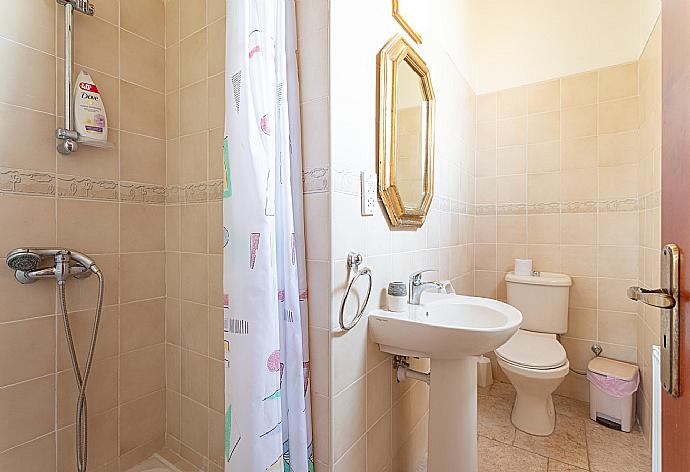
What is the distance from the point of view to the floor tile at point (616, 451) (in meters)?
1.74

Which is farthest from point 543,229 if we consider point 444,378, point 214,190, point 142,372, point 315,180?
point 142,372

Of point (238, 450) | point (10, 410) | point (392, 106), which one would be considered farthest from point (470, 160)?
point (10, 410)

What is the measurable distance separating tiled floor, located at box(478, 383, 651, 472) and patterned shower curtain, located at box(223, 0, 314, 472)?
1219mm

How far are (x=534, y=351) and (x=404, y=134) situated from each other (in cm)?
145

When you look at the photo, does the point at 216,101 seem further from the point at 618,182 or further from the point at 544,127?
the point at 618,182

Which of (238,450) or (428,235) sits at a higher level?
(428,235)

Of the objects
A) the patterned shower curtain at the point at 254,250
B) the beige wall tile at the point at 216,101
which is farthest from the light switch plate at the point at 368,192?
the beige wall tile at the point at 216,101

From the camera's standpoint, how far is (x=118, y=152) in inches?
59.1

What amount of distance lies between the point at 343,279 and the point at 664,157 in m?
0.88

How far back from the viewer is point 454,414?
4.54ft

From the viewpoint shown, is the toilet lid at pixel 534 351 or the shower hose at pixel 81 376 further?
the toilet lid at pixel 534 351

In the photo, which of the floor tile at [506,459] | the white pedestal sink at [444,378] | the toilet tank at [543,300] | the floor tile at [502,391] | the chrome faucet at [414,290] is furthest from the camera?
the floor tile at [502,391]

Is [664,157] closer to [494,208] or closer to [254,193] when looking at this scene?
[254,193]

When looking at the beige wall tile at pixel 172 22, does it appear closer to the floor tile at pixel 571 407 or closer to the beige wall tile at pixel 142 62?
the beige wall tile at pixel 142 62
